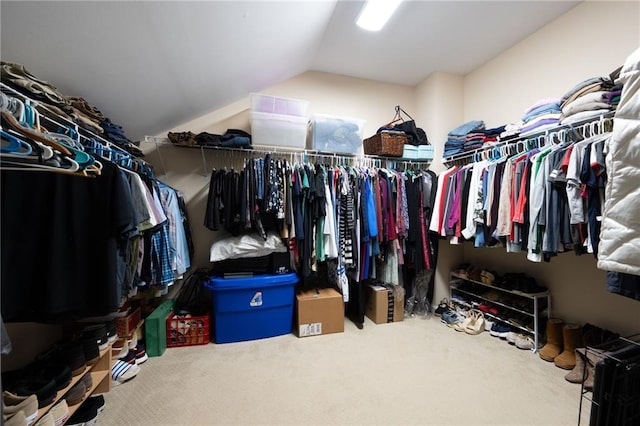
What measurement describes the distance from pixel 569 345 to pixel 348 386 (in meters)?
1.64

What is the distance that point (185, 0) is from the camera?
134 cm

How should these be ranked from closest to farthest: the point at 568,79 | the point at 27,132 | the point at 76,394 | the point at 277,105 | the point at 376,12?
the point at 27,132 < the point at 76,394 < the point at 376,12 < the point at 568,79 < the point at 277,105

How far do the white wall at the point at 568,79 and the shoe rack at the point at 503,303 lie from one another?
135mm

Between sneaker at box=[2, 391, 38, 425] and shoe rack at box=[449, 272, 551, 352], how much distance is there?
3001mm

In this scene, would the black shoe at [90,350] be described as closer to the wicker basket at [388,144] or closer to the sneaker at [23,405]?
the sneaker at [23,405]

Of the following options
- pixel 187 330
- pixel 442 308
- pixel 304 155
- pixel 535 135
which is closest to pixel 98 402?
pixel 187 330

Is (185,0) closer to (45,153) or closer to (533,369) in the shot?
(45,153)

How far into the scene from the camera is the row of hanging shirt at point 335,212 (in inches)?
88.6

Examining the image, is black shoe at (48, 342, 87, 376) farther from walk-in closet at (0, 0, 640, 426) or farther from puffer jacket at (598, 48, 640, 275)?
puffer jacket at (598, 48, 640, 275)

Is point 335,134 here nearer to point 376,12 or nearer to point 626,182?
point 376,12

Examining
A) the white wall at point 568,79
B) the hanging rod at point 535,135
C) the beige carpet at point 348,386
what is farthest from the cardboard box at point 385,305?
the hanging rod at point 535,135

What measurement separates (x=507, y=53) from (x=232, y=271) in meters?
3.37

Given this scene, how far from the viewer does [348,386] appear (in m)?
1.66

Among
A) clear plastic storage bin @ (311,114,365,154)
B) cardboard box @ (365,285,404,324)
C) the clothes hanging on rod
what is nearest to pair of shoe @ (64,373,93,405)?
the clothes hanging on rod
